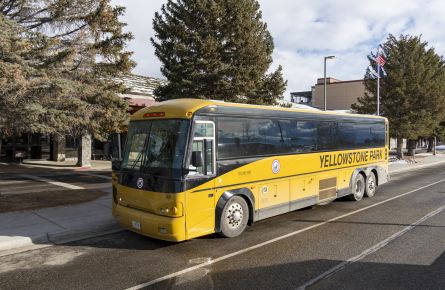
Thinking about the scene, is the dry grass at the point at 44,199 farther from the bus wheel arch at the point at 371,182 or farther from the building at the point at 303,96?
the building at the point at 303,96

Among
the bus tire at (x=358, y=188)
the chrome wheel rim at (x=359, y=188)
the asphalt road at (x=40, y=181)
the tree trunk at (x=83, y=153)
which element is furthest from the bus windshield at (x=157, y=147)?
the tree trunk at (x=83, y=153)

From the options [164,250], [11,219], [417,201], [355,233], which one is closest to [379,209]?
[417,201]

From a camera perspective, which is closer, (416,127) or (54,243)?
(54,243)

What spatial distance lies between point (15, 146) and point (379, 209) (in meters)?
25.0

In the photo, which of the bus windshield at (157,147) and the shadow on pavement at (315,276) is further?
the bus windshield at (157,147)

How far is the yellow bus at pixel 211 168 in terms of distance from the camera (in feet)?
23.3

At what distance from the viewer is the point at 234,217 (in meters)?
8.09

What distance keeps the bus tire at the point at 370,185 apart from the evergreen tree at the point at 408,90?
56.6 ft

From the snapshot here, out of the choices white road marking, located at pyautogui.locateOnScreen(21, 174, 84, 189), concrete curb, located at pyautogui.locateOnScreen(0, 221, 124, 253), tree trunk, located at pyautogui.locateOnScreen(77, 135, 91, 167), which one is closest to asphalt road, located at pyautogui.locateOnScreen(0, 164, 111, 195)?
white road marking, located at pyautogui.locateOnScreen(21, 174, 84, 189)

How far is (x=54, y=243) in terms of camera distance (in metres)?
7.81

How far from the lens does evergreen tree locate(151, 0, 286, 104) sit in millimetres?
16688

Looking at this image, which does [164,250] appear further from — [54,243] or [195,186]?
[54,243]

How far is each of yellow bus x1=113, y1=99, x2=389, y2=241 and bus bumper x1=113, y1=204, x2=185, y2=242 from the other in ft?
0.06

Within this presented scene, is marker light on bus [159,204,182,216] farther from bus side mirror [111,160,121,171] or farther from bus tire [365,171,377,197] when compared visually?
bus tire [365,171,377,197]
